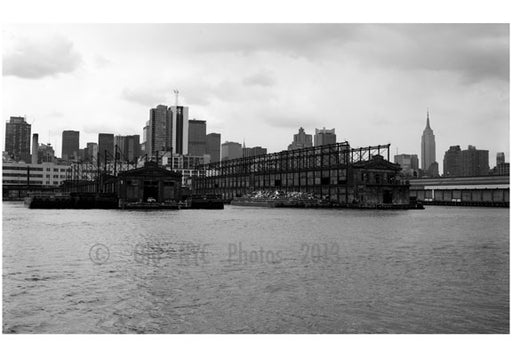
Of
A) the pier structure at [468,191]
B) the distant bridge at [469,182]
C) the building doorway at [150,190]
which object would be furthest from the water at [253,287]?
the distant bridge at [469,182]

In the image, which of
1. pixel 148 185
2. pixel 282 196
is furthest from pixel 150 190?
pixel 282 196

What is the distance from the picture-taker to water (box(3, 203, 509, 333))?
19.0m

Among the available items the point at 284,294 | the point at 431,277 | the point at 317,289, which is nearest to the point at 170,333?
the point at 284,294

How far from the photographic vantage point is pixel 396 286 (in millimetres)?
25203

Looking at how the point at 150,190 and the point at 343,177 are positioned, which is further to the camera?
the point at 343,177

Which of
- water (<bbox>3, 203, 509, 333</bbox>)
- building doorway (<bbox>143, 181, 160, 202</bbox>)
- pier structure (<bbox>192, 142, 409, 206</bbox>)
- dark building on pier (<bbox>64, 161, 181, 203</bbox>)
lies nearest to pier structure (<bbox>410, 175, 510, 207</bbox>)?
pier structure (<bbox>192, 142, 409, 206</bbox>)

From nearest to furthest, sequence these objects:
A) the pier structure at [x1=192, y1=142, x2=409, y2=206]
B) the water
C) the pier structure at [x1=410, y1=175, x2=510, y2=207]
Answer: the water < the pier structure at [x1=192, y1=142, x2=409, y2=206] < the pier structure at [x1=410, y1=175, x2=510, y2=207]

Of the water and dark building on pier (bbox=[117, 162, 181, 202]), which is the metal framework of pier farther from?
the water

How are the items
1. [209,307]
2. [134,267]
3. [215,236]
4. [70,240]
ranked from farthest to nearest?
[215,236] < [70,240] < [134,267] < [209,307]

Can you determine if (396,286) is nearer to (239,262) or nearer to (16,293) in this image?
(239,262)

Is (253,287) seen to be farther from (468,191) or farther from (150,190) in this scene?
(468,191)

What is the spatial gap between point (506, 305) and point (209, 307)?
1202 centimetres

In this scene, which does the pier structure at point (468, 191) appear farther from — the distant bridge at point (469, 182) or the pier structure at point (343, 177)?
the pier structure at point (343, 177)

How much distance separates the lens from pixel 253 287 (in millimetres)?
24375
